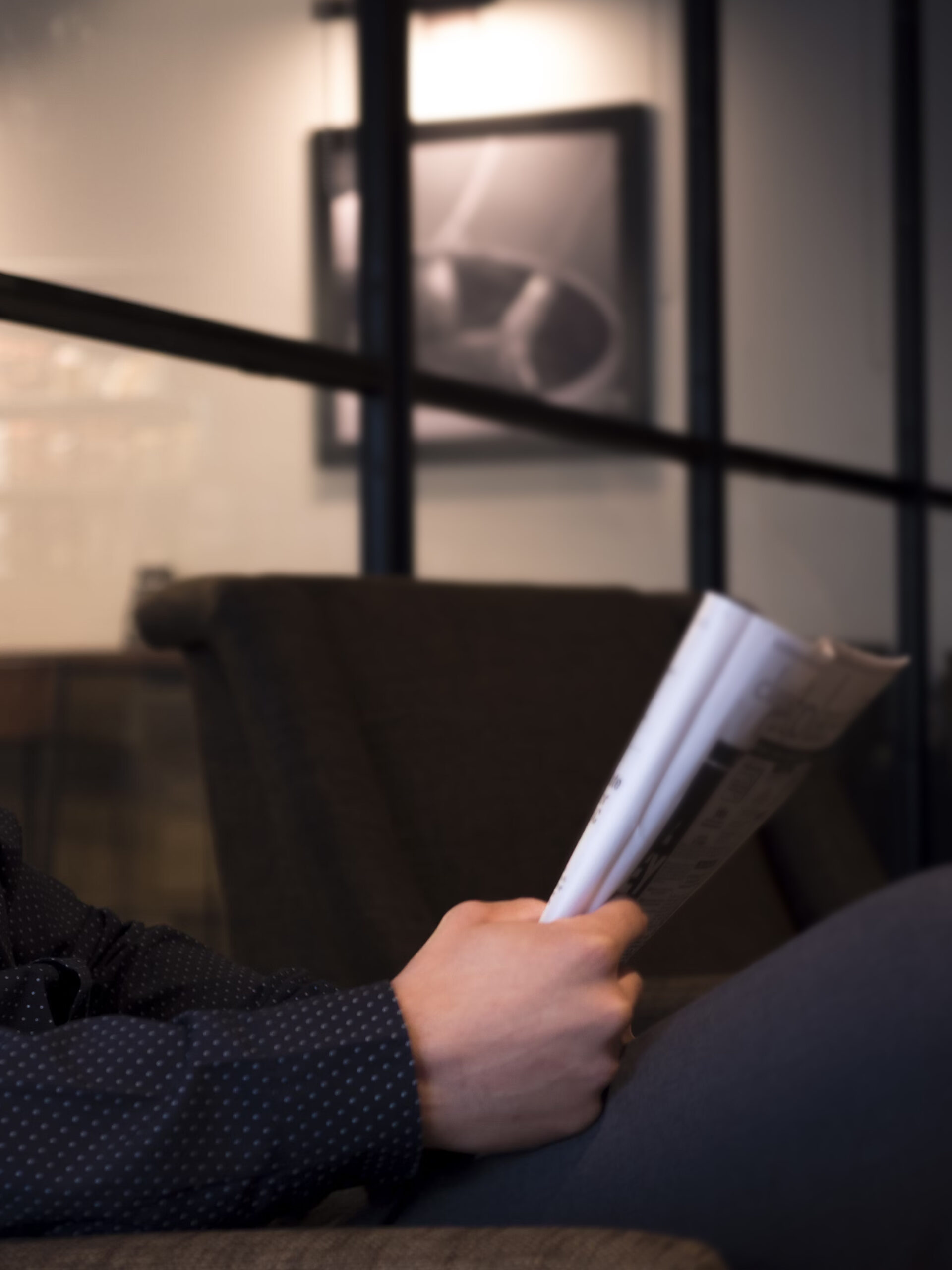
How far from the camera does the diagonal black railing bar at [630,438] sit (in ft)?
7.58

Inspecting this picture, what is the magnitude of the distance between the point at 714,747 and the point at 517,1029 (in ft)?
0.57

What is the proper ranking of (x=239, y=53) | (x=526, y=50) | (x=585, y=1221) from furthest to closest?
(x=526, y=50) → (x=239, y=53) → (x=585, y=1221)

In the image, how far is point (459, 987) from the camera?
0.74 meters

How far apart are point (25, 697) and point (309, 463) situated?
0.59 meters

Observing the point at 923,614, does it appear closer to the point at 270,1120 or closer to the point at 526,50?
the point at 526,50

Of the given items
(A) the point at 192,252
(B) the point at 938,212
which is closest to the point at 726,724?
(A) the point at 192,252

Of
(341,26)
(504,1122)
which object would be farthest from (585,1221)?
(341,26)

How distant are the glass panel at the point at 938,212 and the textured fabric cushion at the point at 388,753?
252 cm

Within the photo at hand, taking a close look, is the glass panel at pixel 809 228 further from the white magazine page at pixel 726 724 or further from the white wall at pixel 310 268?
the white magazine page at pixel 726 724

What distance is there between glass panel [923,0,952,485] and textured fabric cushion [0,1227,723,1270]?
12.4ft

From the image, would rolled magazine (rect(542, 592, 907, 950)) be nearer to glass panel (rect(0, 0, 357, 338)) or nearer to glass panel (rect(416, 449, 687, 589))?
glass panel (rect(0, 0, 357, 338))

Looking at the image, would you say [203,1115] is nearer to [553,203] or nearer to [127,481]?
[127,481]

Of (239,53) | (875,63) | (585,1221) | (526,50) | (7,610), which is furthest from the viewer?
(875,63)

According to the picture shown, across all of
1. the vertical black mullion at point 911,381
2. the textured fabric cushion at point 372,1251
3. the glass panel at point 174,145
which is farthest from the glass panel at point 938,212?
the textured fabric cushion at point 372,1251
